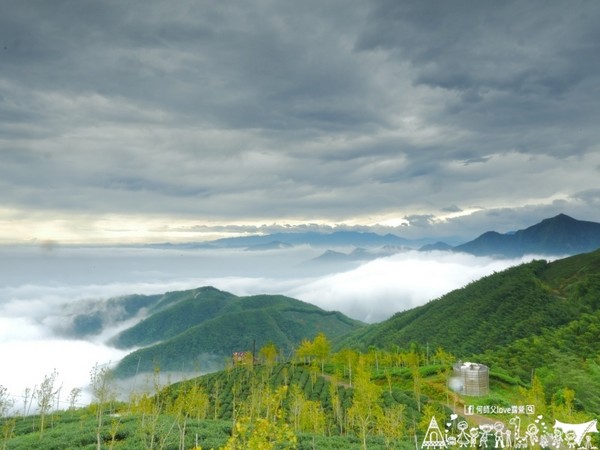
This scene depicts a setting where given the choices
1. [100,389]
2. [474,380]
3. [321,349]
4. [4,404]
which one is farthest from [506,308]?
[4,404]

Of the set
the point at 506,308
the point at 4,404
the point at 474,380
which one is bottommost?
the point at 4,404

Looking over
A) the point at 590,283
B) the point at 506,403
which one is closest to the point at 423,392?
the point at 506,403

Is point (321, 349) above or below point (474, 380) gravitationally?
above

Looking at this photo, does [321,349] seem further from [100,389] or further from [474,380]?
[100,389]

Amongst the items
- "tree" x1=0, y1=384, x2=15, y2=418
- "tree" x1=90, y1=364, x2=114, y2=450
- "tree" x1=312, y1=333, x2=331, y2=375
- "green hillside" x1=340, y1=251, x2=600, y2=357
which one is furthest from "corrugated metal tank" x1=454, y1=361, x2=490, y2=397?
"tree" x1=0, y1=384, x2=15, y2=418

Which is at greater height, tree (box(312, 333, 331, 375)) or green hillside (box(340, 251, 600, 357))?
green hillside (box(340, 251, 600, 357))

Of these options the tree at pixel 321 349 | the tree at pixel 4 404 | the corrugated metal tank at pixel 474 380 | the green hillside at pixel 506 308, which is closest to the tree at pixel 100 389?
the tree at pixel 4 404

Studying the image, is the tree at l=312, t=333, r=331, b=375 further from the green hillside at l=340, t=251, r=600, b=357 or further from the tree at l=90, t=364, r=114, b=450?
the tree at l=90, t=364, r=114, b=450

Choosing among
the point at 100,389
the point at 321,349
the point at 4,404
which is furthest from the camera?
the point at 321,349

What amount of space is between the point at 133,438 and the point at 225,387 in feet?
231

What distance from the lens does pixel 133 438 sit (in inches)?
1559

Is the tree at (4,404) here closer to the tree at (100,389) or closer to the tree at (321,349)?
the tree at (100,389)

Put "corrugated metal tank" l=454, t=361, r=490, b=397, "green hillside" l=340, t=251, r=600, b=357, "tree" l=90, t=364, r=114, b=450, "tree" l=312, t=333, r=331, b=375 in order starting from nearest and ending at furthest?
1. "tree" l=90, t=364, r=114, b=450
2. "corrugated metal tank" l=454, t=361, r=490, b=397
3. "tree" l=312, t=333, r=331, b=375
4. "green hillside" l=340, t=251, r=600, b=357

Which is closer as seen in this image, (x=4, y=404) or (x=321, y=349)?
(x=4, y=404)
